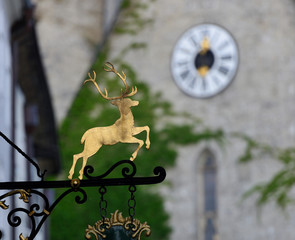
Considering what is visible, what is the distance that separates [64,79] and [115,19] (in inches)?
132

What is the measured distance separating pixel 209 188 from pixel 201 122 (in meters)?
1.84

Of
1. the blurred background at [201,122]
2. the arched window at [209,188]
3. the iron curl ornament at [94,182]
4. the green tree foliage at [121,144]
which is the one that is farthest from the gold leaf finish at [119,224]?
the arched window at [209,188]

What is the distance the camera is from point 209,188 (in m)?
28.7

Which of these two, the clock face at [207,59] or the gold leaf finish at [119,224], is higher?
the clock face at [207,59]

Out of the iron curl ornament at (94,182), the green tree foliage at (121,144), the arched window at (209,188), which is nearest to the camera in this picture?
the iron curl ornament at (94,182)

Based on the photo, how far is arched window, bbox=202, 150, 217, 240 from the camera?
28.4 meters

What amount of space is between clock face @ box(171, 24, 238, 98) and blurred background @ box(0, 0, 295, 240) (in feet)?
0.13

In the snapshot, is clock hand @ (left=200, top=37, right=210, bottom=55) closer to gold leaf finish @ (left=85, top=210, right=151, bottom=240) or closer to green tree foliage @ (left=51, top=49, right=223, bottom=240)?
green tree foliage @ (left=51, top=49, right=223, bottom=240)

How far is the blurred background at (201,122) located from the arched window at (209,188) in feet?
0.10

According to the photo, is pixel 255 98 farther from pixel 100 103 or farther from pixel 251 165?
pixel 100 103

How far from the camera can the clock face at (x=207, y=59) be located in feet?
93.5

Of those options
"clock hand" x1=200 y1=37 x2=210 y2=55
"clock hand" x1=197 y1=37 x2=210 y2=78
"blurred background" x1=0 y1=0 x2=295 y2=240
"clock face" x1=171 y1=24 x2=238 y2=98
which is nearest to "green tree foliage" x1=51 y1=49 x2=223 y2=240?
"blurred background" x1=0 y1=0 x2=295 y2=240

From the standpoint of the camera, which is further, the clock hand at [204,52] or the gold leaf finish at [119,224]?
the clock hand at [204,52]

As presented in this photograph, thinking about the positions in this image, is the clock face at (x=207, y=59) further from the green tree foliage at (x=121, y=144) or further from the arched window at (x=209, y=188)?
the arched window at (x=209, y=188)
